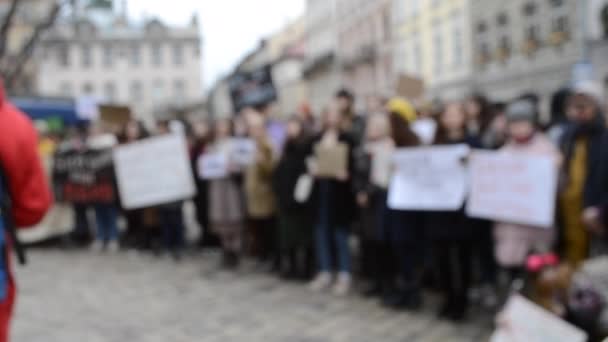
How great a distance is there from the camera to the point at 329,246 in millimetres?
8008

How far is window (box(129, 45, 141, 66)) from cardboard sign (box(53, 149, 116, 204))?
83.6m

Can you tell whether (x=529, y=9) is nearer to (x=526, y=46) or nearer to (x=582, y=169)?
(x=526, y=46)

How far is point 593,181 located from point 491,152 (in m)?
0.95

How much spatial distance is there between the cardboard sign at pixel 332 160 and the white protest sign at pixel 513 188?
5.32 ft

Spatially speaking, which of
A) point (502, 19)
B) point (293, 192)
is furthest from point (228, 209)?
point (502, 19)

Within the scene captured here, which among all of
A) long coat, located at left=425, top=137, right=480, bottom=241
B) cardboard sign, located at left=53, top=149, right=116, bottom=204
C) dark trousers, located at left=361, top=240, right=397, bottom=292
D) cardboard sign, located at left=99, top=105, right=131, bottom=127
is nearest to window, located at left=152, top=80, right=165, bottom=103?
cardboard sign, located at left=53, top=149, right=116, bottom=204

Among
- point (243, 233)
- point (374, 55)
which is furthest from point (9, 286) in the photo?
point (374, 55)

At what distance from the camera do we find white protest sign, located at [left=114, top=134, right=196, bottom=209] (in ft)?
33.1

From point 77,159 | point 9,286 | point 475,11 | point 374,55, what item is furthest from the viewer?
point 374,55

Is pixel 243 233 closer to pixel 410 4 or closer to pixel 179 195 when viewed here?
pixel 179 195

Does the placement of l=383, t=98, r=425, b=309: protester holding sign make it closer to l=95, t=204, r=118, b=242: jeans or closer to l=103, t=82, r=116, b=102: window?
l=95, t=204, r=118, b=242: jeans

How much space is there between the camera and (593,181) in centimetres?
527

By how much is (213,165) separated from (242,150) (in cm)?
54

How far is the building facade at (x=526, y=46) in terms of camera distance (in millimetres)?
28703
